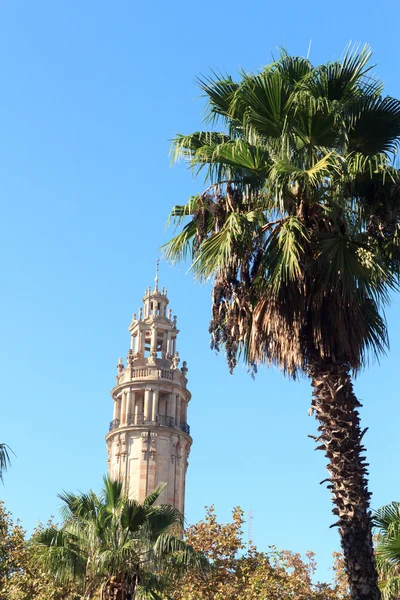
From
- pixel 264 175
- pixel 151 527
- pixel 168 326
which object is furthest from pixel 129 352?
pixel 264 175

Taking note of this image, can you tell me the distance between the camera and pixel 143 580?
19.5 metres

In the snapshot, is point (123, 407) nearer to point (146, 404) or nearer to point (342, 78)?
point (146, 404)

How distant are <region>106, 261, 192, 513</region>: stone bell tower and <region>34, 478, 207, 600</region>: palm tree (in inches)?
1525

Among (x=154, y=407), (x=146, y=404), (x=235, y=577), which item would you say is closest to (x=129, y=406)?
(x=146, y=404)

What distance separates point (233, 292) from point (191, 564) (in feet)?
27.9

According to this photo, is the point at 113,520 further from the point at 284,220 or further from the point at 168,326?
the point at 168,326

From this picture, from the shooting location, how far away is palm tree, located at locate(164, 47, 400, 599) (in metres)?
13.2

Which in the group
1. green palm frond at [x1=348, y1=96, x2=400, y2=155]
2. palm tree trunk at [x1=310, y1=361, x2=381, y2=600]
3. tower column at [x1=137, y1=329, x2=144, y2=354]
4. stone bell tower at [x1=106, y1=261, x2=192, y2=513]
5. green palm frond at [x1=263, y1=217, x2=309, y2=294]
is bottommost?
palm tree trunk at [x1=310, y1=361, x2=381, y2=600]

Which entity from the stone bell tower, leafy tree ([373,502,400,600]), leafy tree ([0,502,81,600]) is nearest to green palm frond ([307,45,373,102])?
leafy tree ([373,502,400,600])

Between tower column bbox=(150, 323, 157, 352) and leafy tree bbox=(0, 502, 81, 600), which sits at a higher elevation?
tower column bbox=(150, 323, 157, 352)

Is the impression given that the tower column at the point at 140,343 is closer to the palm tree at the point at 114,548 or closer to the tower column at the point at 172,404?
the tower column at the point at 172,404

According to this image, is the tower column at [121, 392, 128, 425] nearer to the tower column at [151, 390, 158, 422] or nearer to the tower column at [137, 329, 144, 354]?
the tower column at [151, 390, 158, 422]

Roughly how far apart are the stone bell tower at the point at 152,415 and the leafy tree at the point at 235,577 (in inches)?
825

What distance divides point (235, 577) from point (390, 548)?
58.5ft
